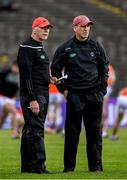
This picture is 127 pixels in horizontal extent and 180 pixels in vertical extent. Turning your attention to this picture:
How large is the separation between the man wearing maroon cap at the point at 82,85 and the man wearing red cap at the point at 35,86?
1.21ft

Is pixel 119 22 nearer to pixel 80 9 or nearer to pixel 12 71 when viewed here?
pixel 80 9

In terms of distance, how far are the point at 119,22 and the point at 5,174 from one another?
2889 centimetres

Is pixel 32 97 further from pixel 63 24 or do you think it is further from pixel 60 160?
pixel 63 24

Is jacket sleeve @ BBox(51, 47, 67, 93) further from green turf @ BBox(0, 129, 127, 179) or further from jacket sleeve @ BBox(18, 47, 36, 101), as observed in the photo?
green turf @ BBox(0, 129, 127, 179)

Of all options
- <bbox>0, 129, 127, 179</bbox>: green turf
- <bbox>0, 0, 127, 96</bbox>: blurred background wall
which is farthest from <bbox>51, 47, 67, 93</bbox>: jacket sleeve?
<bbox>0, 0, 127, 96</bbox>: blurred background wall

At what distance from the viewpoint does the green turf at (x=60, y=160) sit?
509 inches

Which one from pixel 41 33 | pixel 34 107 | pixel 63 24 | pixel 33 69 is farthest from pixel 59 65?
pixel 63 24

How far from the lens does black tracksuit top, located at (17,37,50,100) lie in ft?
42.9

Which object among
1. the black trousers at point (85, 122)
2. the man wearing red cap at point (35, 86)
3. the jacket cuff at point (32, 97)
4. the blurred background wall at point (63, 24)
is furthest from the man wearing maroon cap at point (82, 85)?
the blurred background wall at point (63, 24)

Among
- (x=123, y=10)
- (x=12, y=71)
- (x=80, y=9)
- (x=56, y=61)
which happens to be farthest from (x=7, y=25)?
(x=56, y=61)

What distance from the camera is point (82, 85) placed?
13461 millimetres

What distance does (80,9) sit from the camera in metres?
42.0

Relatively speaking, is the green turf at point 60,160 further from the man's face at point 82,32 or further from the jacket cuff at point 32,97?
the man's face at point 82,32

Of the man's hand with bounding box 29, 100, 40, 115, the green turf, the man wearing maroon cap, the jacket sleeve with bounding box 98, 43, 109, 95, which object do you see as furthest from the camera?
the jacket sleeve with bounding box 98, 43, 109, 95
